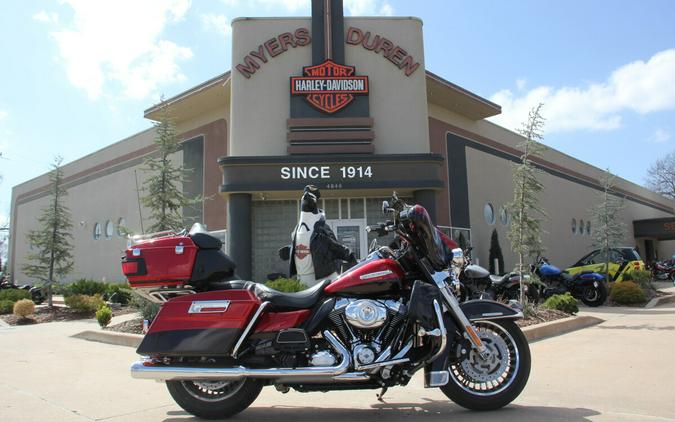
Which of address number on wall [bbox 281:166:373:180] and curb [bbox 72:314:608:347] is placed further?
address number on wall [bbox 281:166:373:180]

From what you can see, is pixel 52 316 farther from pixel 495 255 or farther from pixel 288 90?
pixel 495 255

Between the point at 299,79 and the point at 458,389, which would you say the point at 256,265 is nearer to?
the point at 299,79

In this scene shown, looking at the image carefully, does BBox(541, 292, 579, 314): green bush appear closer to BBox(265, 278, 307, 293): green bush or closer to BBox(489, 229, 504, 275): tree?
BBox(265, 278, 307, 293): green bush

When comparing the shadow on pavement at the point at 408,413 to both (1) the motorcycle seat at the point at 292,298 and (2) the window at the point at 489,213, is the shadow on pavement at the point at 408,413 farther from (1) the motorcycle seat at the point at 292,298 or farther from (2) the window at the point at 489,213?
(2) the window at the point at 489,213

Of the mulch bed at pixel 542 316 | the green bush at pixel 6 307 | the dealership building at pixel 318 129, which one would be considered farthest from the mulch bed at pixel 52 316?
the mulch bed at pixel 542 316

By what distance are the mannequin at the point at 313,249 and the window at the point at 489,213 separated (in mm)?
16309

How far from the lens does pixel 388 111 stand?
16.7 meters

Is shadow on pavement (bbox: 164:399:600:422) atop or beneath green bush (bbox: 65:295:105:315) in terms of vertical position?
beneath

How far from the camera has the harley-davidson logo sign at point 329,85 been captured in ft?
53.5

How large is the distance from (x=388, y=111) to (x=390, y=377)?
13.6 m

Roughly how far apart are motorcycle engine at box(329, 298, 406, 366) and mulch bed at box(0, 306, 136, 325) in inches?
437

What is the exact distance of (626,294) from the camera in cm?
1405

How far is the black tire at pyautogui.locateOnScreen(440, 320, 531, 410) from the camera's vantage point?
4156 millimetres

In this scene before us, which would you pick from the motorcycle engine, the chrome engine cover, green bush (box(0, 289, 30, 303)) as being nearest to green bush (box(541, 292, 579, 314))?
the motorcycle engine
